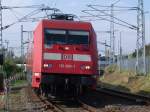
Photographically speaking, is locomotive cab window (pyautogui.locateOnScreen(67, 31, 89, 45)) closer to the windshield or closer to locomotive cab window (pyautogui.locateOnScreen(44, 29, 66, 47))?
the windshield

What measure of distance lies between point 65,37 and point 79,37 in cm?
65

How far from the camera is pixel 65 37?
24047 mm

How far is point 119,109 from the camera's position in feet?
67.5

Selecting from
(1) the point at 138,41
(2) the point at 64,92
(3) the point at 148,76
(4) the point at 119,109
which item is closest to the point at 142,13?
(1) the point at 138,41

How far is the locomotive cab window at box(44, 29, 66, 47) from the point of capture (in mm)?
23844

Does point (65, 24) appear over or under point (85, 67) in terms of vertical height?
over

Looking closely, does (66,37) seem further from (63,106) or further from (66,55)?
(63,106)

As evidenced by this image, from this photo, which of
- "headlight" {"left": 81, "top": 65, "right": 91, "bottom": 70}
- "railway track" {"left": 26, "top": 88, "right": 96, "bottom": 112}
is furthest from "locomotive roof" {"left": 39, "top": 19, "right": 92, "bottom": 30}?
"railway track" {"left": 26, "top": 88, "right": 96, "bottom": 112}

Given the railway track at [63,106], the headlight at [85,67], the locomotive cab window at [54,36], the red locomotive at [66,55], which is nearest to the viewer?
the railway track at [63,106]

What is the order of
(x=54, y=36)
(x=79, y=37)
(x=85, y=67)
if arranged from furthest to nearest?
(x=79, y=37) → (x=54, y=36) → (x=85, y=67)

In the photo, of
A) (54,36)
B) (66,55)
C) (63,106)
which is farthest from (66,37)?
(63,106)

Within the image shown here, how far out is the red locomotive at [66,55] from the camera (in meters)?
23.3

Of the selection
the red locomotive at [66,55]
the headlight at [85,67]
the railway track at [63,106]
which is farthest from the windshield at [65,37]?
the railway track at [63,106]

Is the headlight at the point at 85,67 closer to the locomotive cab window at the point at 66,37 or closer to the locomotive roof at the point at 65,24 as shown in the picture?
the locomotive cab window at the point at 66,37
